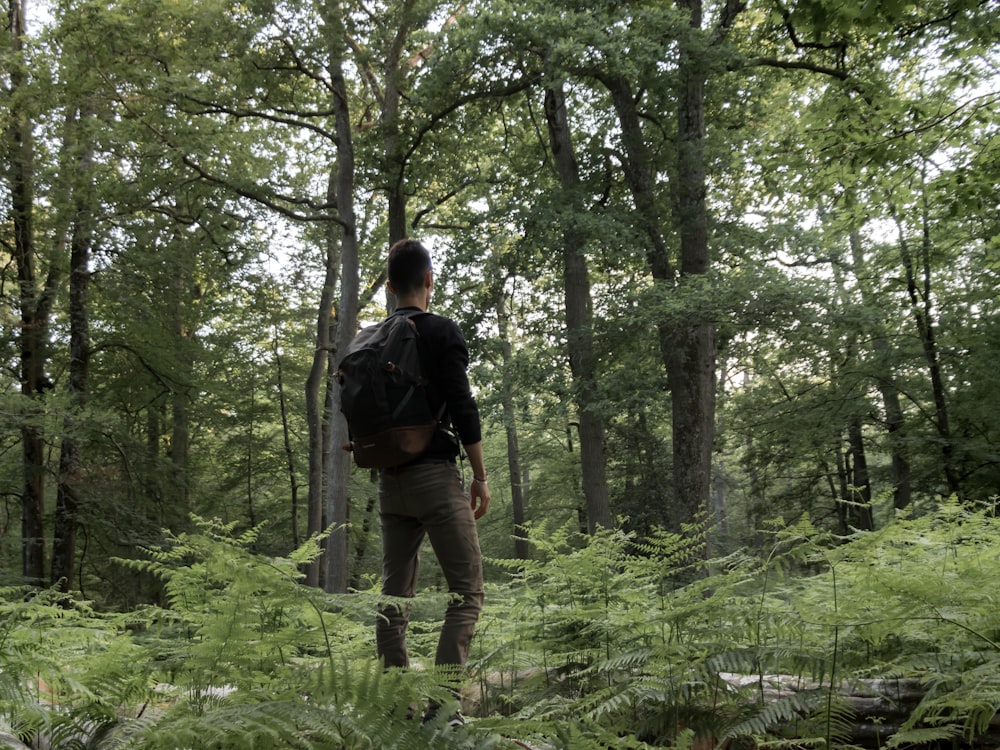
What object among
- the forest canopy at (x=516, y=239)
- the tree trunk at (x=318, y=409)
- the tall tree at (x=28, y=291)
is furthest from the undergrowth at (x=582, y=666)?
the tree trunk at (x=318, y=409)

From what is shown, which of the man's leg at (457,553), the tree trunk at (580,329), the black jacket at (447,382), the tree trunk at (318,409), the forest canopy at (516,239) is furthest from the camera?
the tree trunk at (318,409)

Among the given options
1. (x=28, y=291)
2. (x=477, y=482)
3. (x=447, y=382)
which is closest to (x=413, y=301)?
(x=447, y=382)

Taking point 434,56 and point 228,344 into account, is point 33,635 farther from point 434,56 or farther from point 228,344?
point 228,344

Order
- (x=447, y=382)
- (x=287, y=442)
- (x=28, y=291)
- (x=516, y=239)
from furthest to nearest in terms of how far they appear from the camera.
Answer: (x=287, y=442), (x=516, y=239), (x=28, y=291), (x=447, y=382)

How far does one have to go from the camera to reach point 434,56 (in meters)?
12.3

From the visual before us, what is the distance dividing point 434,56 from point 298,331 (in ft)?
39.3

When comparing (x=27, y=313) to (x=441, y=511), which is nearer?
(x=441, y=511)

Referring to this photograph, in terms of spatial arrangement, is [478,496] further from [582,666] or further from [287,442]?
[287,442]

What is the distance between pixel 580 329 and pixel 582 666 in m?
9.35

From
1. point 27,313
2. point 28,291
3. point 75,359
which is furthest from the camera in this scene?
point 75,359

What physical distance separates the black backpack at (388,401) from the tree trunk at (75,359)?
9272 millimetres

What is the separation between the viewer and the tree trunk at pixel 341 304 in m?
12.7

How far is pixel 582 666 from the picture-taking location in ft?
12.0

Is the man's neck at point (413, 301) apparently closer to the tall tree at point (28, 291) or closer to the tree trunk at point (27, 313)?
the tall tree at point (28, 291)
